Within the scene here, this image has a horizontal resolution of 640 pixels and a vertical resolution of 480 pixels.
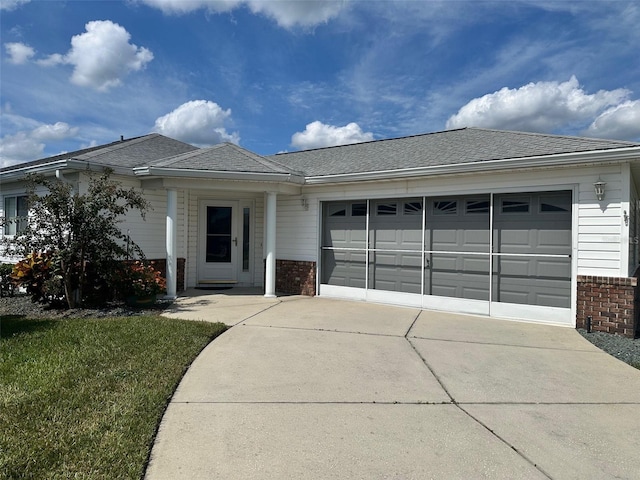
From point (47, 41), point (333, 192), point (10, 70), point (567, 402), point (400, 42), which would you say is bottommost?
point (567, 402)

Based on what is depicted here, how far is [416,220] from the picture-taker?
8.32m

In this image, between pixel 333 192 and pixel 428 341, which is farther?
pixel 333 192

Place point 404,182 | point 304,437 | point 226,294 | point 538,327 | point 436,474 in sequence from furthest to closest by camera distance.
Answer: point 226,294, point 404,182, point 538,327, point 304,437, point 436,474

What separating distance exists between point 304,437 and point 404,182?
633 centimetres

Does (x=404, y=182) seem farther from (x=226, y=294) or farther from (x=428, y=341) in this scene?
(x=226, y=294)

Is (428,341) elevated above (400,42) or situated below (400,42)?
below

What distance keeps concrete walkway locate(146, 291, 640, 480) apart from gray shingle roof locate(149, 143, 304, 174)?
13.5 feet

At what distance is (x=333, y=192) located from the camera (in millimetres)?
9305

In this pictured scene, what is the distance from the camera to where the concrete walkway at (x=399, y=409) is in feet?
8.60

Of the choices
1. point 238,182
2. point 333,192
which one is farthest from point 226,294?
point 333,192

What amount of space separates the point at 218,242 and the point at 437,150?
20.4 feet

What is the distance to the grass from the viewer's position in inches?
99.8

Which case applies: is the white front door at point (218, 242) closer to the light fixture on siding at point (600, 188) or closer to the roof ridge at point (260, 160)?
the roof ridge at point (260, 160)

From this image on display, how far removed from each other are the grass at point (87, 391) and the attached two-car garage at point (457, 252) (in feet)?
13.6
